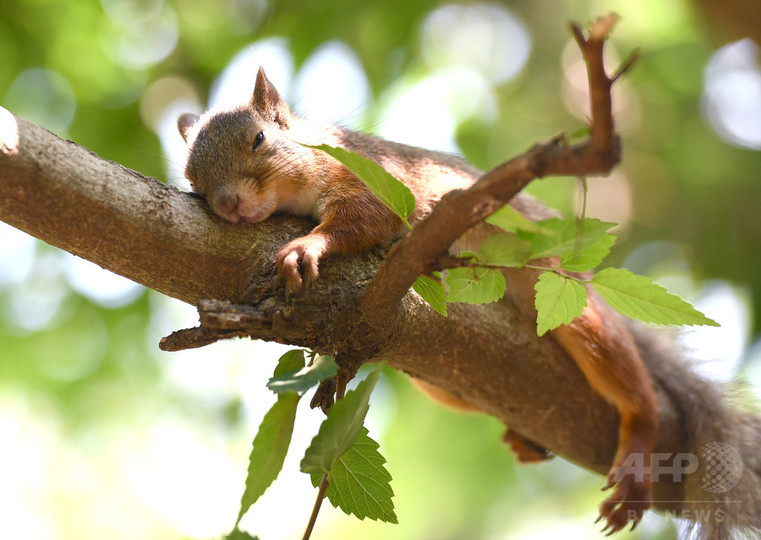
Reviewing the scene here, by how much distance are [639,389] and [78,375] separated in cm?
360

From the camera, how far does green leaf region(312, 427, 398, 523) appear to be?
1672 mm

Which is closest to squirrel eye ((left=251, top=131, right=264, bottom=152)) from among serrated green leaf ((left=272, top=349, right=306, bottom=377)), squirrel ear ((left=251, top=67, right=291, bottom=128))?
squirrel ear ((left=251, top=67, right=291, bottom=128))

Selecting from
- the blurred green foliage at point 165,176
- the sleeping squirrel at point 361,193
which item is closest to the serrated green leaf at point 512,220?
the sleeping squirrel at point 361,193

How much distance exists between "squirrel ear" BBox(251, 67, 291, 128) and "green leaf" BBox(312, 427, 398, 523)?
1734 mm

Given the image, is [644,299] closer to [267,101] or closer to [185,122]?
[267,101]

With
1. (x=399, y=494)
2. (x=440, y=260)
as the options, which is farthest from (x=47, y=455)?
(x=440, y=260)

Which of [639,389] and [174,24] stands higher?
[174,24]

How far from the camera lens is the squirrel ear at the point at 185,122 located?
3.12 metres

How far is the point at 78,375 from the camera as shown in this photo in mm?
4695

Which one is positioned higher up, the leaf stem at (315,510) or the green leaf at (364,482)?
the green leaf at (364,482)

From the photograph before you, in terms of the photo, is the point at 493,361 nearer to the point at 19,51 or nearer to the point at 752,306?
the point at 752,306

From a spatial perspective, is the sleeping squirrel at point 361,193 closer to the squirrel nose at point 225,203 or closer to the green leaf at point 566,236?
the squirrel nose at point 225,203

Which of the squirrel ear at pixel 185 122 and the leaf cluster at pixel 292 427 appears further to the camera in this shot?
the squirrel ear at pixel 185 122

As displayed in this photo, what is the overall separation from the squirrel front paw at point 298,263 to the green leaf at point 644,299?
78cm
